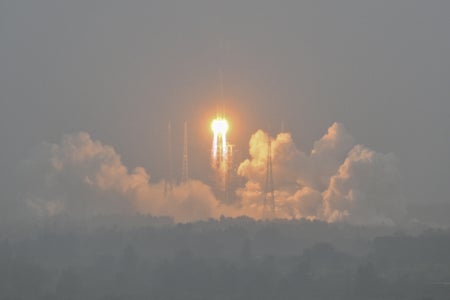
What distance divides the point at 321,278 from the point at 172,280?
17961 mm

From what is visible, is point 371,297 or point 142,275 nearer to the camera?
point 371,297

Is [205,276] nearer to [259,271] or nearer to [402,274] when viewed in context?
[259,271]

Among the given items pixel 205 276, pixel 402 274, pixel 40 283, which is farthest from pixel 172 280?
pixel 402 274

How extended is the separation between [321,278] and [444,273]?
15958 millimetres

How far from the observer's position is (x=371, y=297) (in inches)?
6993

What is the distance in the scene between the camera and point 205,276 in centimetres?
18912

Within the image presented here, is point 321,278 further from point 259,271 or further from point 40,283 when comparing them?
point 40,283

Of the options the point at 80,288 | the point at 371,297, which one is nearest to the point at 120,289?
the point at 80,288

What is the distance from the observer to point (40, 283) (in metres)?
184

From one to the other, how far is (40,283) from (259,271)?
26.6 m

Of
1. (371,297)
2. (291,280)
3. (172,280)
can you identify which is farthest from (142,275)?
(371,297)

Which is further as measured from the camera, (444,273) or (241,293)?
(444,273)

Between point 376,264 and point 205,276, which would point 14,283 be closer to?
point 205,276

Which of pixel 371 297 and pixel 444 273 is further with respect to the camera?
pixel 444 273
